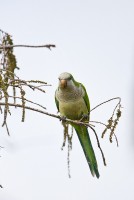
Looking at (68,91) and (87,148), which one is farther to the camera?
(87,148)

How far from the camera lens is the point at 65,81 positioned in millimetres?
6461

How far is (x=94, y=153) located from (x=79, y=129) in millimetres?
422

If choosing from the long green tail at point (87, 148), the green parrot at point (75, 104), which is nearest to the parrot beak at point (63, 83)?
the green parrot at point (75, 104)

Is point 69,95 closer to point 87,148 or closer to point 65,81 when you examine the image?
point 65,81

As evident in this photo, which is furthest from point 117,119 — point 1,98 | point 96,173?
point 96,173

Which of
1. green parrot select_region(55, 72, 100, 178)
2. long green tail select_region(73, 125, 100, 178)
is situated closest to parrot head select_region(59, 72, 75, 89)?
green parrot select_region(55, 72, 100, 178)

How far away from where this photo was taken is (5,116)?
310cm

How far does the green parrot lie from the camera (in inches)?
255

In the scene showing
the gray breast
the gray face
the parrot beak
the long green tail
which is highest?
the gray face

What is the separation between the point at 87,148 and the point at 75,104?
70 centimetres

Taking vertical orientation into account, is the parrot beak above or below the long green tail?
above

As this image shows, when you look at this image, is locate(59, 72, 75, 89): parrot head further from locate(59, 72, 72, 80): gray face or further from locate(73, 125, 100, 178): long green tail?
locate(73, 125, 100, 178): long green tail

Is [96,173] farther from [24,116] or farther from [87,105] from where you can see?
[24,116]

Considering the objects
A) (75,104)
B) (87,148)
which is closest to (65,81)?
(75,104)
